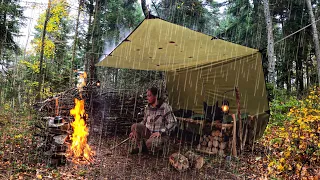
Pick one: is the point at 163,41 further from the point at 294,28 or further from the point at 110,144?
the point at 294,28

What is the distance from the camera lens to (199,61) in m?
6.11

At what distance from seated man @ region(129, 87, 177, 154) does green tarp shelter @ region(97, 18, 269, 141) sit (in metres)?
1.13

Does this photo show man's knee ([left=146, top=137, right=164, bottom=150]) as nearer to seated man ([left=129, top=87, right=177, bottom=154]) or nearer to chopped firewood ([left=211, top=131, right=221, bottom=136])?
seated man ([left=129, top=87, right=177, bottom=154])

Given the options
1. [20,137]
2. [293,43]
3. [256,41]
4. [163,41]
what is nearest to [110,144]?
[20,137]

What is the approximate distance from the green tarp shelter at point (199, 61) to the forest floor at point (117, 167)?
162cm

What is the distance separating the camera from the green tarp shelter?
13.3 ft

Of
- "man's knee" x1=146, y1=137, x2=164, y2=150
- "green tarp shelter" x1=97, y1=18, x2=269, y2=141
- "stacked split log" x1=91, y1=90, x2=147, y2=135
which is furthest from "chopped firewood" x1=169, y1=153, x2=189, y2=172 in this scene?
"stacked split log" x1=91, y1=90, x2=147, y2=135

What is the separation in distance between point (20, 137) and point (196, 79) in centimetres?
533

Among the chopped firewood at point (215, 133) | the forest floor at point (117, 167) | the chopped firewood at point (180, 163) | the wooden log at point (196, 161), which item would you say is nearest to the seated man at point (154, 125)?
the forest floor at point (117, 167)

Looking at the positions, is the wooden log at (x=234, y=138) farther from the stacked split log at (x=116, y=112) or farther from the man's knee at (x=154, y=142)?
the stacked split log at (x=116, y=112)

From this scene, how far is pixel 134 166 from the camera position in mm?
4180

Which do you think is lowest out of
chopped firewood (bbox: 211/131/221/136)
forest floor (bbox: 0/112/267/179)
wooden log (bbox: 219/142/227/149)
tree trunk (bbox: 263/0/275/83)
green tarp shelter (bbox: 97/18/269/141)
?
forest floor (bbox: 0/112/267/179)

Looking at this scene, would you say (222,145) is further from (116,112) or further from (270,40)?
(270,40)

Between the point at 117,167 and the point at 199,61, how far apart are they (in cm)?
360
